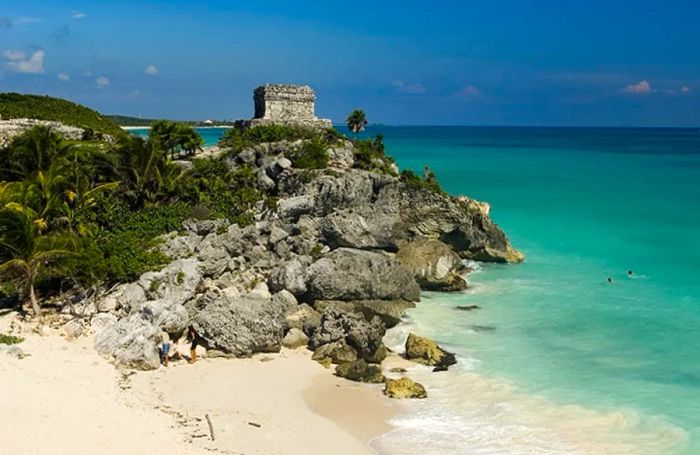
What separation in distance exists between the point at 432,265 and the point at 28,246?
43.9 ft

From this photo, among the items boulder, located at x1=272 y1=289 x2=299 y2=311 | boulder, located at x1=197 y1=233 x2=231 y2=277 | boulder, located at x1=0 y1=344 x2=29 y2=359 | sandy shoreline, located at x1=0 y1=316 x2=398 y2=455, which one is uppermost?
boulder, located at x1=197 y1=233 x2=231 y2=277

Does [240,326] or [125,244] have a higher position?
[125,244]

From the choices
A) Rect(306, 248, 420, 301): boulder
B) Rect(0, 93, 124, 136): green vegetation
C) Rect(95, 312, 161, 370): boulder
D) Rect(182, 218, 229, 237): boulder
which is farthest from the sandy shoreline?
Rect(0, 93, 124, 136): green vegetation

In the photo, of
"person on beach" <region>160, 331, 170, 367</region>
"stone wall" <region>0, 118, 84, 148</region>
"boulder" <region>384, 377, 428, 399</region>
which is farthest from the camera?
"stone wall" <region>0, 118, 84, 148</region>

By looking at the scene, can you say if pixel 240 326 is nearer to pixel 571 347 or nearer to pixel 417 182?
pixel 571 347

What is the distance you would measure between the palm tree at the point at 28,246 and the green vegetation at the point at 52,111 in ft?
53.8

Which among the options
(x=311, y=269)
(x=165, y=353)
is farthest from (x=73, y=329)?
(x=311, y=269)

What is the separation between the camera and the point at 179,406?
13234 mm

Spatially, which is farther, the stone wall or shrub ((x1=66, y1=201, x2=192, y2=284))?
the stone wall

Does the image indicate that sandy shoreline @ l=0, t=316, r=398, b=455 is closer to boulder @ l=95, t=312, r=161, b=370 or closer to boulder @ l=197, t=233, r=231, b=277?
boulder @ l=95, t=312, r=161, b=370

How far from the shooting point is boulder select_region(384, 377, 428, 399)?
1427cm

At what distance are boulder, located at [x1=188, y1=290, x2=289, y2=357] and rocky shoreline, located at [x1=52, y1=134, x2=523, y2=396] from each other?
29 millimetres

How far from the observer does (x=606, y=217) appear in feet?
131

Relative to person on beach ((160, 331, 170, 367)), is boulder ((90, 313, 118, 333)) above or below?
above
